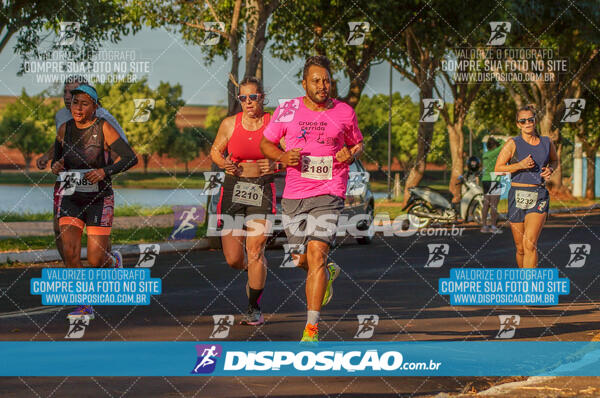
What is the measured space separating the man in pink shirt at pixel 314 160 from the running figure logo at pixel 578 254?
8.04 meters

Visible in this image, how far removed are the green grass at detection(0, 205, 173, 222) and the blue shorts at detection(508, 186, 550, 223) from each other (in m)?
20.8

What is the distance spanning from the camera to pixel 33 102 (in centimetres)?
10556

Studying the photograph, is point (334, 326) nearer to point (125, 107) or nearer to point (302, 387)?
point (302, 387)

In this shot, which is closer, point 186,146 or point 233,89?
point 233,89

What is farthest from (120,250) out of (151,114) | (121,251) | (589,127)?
(151,114)

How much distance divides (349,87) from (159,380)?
26737mm

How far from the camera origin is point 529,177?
422 inches

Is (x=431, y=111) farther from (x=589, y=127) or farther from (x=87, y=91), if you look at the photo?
(x=589, y=127)

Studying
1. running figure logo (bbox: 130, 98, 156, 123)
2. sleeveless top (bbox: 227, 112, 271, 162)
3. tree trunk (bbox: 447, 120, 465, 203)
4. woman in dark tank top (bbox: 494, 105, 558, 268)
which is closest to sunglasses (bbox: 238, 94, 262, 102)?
sleeveless top (bbox: 227, 112, 271, 162)

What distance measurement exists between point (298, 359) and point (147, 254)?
10279 millimetres

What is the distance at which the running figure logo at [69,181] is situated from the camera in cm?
880

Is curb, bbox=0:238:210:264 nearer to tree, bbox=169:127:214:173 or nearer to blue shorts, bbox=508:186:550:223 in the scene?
blue shorts, bbox=508:186:550:223

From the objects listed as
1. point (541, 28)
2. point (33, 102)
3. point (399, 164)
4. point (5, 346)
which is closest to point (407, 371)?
point (5, 346)

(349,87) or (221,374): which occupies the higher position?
(349,87)
